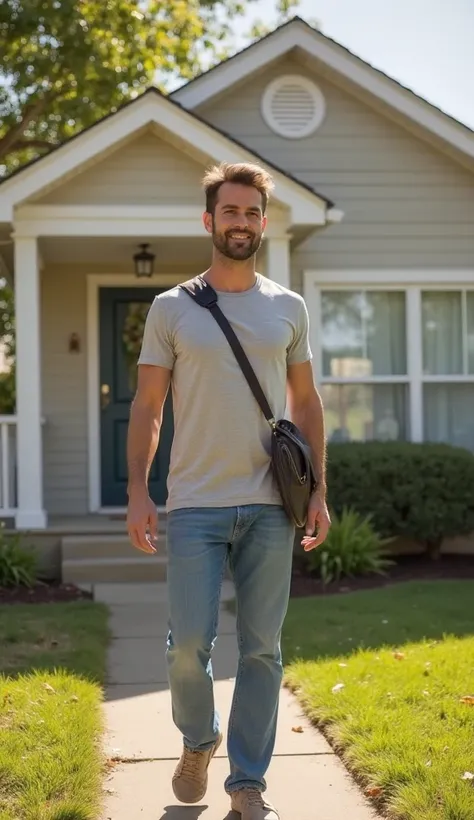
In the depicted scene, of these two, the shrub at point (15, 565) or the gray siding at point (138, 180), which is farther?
the gray siding at point (138, 180)

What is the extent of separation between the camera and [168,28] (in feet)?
57.5

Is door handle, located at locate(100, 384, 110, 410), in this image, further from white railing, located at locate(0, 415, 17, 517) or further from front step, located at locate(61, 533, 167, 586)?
front step, located at locate(61, 533, 167, 586)

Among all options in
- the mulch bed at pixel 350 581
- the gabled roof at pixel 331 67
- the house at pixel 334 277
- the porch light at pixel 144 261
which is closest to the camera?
the mulch bed at pixel 350 581

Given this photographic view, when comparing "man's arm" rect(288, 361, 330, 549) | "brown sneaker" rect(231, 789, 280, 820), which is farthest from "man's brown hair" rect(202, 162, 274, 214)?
"brown sneaker" rect(231, 789, 280, 820)

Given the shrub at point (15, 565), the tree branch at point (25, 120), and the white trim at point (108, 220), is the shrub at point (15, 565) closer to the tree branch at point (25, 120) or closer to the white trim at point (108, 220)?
the white trim at point (108, 220)

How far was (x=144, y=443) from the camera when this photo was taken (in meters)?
3.49

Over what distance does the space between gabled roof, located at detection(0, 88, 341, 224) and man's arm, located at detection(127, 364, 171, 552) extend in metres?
5.62

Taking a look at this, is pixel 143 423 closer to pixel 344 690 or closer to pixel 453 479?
pixel 344 690

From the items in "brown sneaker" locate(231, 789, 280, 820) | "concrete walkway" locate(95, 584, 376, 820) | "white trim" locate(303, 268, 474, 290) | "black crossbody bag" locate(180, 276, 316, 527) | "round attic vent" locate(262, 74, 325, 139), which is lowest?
"concrete walkway" locate(95, 584, 376, 820)

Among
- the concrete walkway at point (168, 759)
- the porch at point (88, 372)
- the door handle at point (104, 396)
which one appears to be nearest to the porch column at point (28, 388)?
the porch at point (88, 372)

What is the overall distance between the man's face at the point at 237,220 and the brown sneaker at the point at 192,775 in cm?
166

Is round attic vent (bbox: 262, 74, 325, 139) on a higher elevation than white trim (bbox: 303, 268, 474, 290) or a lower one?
higher

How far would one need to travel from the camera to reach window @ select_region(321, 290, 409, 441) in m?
10.6

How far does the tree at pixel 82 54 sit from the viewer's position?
1473 cm
